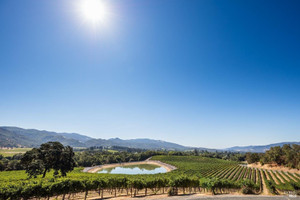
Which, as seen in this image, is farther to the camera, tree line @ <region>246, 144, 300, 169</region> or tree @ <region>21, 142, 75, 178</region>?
tree line @ <region>246, 144, 300, 169</region>

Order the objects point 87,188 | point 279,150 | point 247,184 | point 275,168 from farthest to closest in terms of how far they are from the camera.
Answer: point 279,150 → point 275,168 → point 247,184 → point 87,188

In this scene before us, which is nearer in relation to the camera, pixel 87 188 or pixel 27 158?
pixel 87 188

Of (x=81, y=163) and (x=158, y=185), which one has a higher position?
(x=158, y=185)

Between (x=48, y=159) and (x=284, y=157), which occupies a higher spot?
(x=48, y=159)

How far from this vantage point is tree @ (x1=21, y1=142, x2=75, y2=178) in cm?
3913

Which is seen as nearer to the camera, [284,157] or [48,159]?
[48,159]

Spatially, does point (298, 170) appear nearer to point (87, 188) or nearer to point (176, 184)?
point (176, 184)

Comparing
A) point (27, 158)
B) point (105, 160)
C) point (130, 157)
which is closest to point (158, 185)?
point (27, 158)

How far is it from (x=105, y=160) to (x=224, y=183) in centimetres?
10945

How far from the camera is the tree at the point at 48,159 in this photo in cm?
3913

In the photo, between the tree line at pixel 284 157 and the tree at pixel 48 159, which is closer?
the tree at pixel 48 159

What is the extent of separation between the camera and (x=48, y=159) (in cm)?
4200

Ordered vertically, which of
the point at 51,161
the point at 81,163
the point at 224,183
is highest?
the point at 51,161

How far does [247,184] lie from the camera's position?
43.5 m
